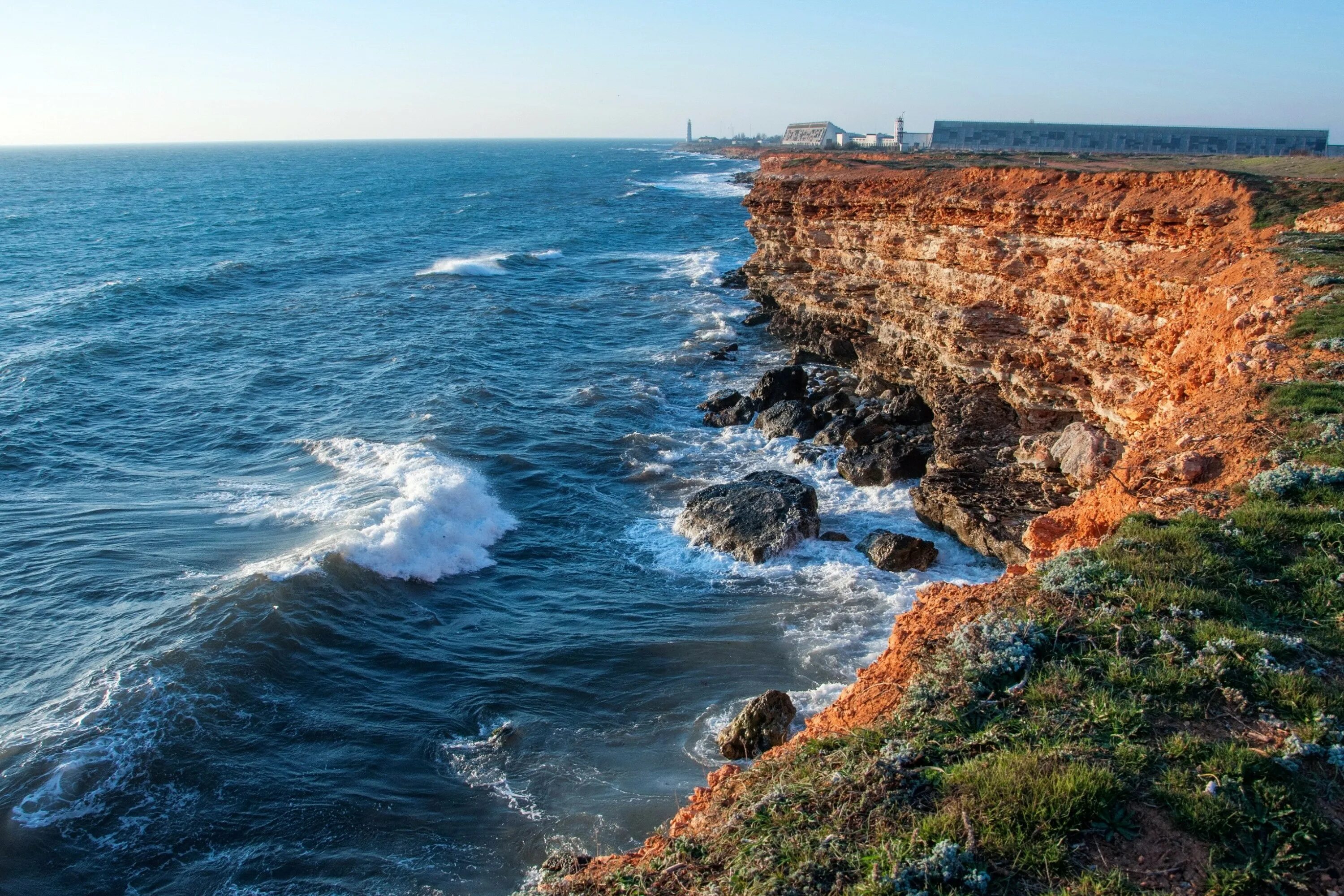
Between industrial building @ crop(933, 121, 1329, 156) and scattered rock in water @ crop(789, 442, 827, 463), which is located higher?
industrial building @ crop(933, 121, 1329, 156)

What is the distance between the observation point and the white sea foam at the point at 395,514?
17953 millimetres

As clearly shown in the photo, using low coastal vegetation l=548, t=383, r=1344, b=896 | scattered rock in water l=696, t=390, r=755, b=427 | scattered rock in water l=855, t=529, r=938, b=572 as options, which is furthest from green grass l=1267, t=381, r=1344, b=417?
scattered rock in water l=696, t=390, r=755, b=427

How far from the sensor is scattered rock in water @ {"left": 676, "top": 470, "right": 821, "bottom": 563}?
732 inches

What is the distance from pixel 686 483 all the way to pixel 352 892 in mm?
14080

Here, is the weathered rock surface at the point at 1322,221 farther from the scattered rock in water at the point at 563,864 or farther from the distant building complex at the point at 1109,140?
the distant building complex at the point at 1109,140

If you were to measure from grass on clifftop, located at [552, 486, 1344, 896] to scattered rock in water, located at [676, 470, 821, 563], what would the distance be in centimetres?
985

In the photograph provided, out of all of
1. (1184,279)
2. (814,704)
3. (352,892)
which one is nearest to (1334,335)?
(1184,279)

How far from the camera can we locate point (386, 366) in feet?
108

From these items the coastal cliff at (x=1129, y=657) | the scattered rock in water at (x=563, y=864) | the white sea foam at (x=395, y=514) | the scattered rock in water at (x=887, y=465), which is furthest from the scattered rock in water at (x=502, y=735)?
the scattered rock in water at (x=887, y=465)

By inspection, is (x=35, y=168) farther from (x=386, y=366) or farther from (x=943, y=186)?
(x=943, y=186)

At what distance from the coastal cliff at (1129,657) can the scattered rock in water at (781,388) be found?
898 cm

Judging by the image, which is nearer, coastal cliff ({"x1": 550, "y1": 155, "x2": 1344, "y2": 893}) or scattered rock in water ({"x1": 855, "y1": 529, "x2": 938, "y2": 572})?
coastal cliff ({"x1": 550, "y1": 155, "x2": 1344, "y2": 893})

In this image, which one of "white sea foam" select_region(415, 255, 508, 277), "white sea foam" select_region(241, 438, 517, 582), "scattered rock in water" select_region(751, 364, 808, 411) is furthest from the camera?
"white sea foam" select_region(415, 255, 508, 277)

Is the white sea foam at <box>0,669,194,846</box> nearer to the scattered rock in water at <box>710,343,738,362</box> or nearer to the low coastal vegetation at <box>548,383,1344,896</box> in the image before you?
the low coastal vegetation at <box>548,383,1344,896</box>
